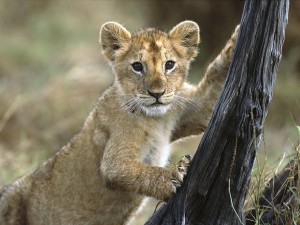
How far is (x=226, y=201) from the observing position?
5.23 m

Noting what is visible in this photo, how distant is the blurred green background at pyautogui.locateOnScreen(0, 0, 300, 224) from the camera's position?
10.6m

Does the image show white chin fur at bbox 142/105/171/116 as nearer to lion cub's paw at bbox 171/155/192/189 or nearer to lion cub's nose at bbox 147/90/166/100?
lion cub's nose at bbox 147/90/166/100

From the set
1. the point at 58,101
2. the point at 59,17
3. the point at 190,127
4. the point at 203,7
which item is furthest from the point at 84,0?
the point at 190,127

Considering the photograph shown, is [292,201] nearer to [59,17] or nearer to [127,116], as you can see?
[127,116]

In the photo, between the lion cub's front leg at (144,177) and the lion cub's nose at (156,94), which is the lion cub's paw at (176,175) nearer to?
the lion cub's front leg at (144,177)

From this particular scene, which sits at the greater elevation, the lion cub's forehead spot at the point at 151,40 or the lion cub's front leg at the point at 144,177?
the lion cub's forehead spot at the point at 151,40

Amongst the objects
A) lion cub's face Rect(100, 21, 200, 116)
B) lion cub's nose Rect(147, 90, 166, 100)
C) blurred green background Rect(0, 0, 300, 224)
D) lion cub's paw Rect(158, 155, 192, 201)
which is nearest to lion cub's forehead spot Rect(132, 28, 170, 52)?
lion cub's face Rect(100, 21, 200, 116)

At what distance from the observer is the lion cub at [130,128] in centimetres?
584

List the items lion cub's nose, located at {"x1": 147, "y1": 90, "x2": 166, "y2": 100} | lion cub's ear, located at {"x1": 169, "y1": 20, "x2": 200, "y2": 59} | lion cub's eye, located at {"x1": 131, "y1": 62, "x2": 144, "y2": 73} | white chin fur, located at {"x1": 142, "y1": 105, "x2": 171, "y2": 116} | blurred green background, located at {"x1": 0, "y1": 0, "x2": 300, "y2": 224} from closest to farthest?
lion cub's nose, located at {"x1": 147, "y1": 90, "x2": 166, "y2": 100}, white chin fur, located at {"x1": 142, "y1": 105, "x2": 171, "y2": 116}, lion cub's eye, located at {"x1": 131, "y1": 62, "x2": 144, "y2": 73}, lion cub's ear, located at {"x1": 169, "y1": 20, "x2": 200, "y2": 59}, blurred green background, located at {"x1": 0, "y1": 0, "x2": 300, "y2": 224}

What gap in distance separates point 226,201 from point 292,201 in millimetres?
605

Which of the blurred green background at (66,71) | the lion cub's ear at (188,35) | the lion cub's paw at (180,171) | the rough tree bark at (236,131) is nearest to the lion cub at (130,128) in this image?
the lion cub's ear at (188,35)

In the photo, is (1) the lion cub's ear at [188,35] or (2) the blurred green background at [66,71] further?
(2) the blurred green background at [66,71]

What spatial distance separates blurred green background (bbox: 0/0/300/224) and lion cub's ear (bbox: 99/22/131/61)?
238cm

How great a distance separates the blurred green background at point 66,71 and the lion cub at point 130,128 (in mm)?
1817
